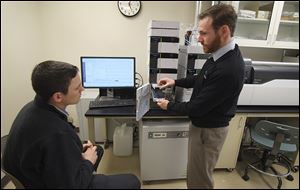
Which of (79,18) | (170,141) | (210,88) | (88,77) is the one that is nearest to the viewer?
(210,88)

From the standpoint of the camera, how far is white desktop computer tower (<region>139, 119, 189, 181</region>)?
4.96 ft

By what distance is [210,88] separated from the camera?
103 centimetres

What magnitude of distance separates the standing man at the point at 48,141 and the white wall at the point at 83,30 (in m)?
1.19

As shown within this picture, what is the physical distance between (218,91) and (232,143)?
0.96 metres

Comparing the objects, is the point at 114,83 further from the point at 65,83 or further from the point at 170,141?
→ the point at 65,83

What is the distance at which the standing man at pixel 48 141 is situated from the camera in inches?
29.9

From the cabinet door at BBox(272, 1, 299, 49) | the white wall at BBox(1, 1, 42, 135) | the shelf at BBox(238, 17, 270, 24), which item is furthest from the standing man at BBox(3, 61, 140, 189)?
the cabinet door at BBox(272, 1, 299, 49)

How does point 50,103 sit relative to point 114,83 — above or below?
above

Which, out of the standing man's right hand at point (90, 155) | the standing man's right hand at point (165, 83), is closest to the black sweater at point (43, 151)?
the standing man's right hand at point (90, 155)

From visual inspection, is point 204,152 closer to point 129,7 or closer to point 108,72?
point 108,72

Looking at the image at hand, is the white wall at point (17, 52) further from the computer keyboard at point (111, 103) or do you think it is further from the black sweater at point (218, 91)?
the black sweater at point (218, 91)

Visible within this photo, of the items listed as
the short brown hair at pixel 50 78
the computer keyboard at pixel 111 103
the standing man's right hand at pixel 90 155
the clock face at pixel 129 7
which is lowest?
the standing man's right hand at pixel 90 155

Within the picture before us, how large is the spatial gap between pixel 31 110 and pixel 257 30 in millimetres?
2278

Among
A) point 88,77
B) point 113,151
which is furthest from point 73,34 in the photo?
point 113,151
